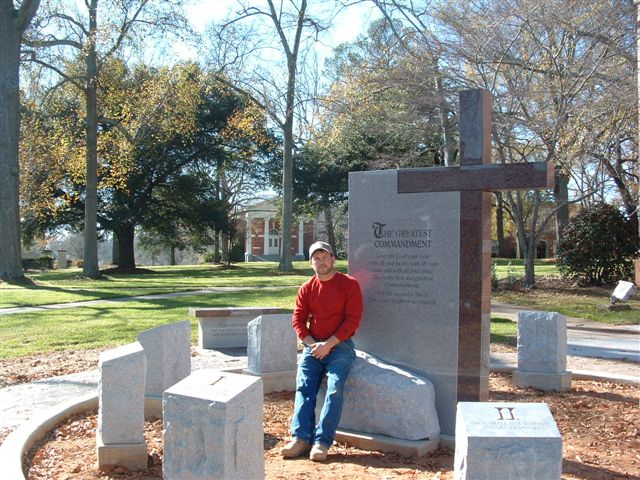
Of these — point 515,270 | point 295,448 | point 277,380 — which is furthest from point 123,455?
point 515,270

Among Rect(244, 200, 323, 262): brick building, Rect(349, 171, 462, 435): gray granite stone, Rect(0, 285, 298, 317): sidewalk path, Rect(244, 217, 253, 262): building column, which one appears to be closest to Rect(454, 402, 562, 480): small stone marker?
Rect(349, 171, 462, 435): gray granite stone

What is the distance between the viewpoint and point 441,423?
5508mm

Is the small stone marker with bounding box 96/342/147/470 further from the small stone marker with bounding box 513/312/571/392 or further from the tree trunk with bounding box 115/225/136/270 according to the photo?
the tree trunk with bounding box 115/225/136/270

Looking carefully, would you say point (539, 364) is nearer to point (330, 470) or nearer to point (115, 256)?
point (330, 470)

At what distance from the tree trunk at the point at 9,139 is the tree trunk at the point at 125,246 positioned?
13770 millimetres

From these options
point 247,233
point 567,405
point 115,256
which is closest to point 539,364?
point 567,405

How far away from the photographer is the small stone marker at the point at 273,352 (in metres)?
7.13

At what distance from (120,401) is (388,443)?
6.76ft

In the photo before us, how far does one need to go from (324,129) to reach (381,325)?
2156 centimetres

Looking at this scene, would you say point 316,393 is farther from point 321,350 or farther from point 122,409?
point 122,409

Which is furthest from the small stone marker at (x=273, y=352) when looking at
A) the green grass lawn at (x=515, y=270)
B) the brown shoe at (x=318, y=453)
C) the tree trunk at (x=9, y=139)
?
the tree trunk at (x=9, y=139)

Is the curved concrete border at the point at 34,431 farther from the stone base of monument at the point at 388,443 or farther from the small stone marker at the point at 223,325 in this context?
the small stone marker at the point at 223,325

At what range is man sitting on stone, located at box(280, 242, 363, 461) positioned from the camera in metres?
5.05

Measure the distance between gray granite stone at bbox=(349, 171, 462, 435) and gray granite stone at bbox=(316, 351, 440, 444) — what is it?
27 centimetres
